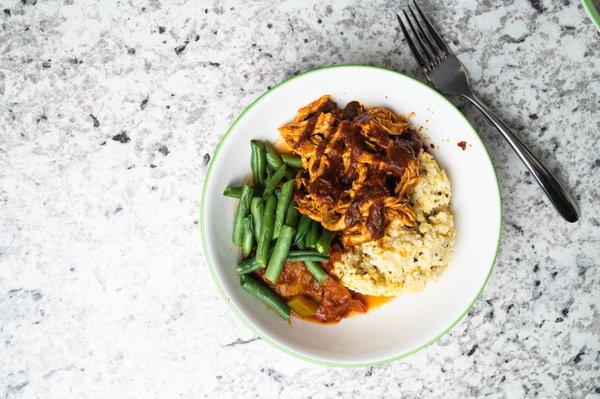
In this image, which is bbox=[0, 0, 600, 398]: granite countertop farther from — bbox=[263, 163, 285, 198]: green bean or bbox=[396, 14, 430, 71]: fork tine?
bbox=[263, 163, 285, 198]: green bean

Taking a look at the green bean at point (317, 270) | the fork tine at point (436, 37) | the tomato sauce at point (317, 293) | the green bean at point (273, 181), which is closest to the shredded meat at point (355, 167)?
the green bean at point (273, 181)

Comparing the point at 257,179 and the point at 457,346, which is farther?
the point at 457,346

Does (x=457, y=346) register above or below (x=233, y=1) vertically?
below

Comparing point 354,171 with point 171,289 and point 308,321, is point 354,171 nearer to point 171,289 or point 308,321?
point 308,321

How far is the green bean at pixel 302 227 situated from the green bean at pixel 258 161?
30 cm

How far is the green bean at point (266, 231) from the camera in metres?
3.12

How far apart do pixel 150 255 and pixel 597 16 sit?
2572 mm

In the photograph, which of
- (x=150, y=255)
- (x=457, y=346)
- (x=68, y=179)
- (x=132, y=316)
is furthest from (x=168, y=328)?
(x=457, y=346)

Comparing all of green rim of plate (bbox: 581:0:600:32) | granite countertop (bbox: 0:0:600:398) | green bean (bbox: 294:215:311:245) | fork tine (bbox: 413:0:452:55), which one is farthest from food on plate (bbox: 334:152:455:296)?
green rim of plate (bbox: 581:0:600:32)

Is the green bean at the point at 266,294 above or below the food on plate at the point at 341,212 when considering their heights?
below

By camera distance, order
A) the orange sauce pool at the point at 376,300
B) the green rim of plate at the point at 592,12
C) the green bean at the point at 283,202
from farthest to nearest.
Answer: the orange sauce pool at the point at 376,300 < the green bean at the point at 283,202 < the green rim of plate at the point at 592,12

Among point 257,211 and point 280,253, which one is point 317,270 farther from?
point 257,211

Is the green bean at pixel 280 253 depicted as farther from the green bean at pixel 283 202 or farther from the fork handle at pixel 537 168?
the fork handle at pixel 537 168

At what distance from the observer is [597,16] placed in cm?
205
